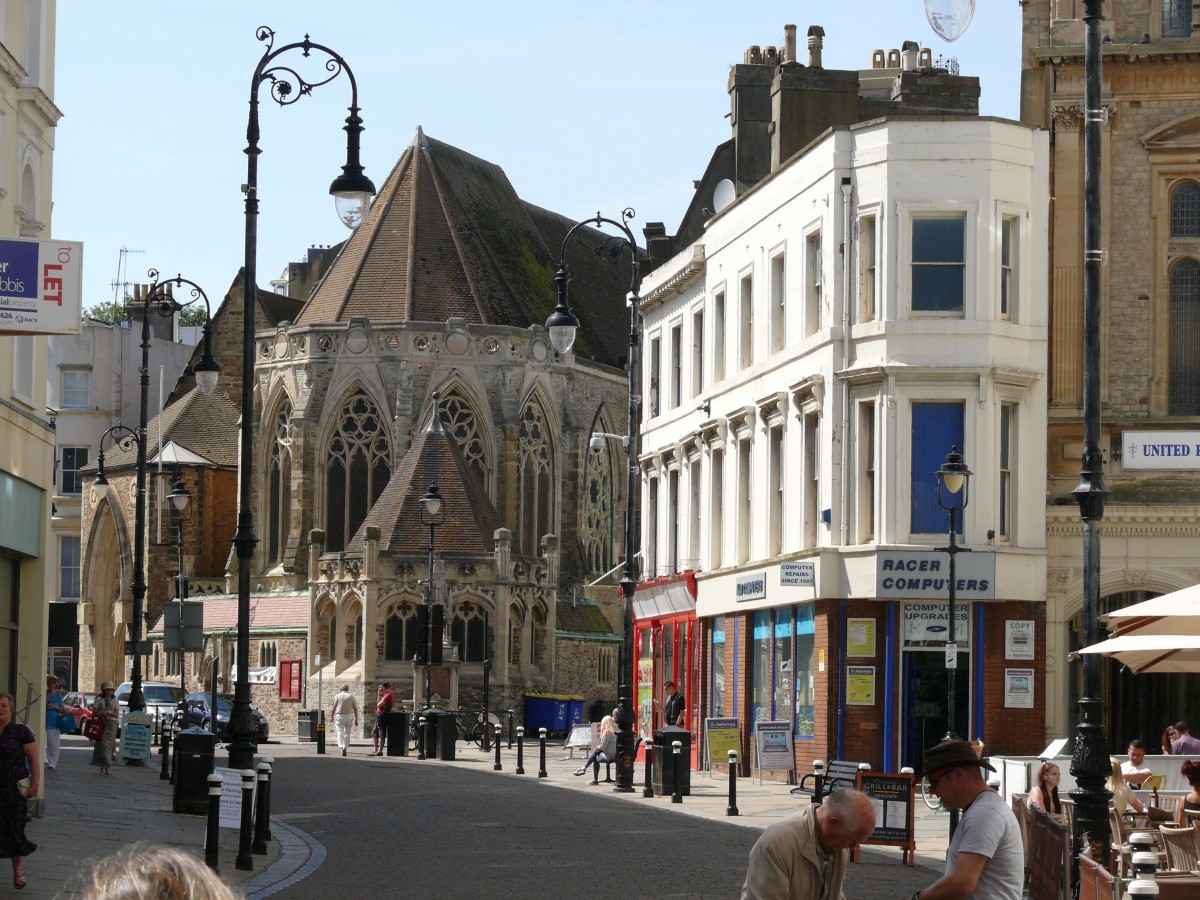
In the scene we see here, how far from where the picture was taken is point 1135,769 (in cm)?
1972

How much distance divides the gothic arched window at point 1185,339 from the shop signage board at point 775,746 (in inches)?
342

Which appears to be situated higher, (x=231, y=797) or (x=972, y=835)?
(x=972, y=835)

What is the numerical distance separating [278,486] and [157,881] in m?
63.4

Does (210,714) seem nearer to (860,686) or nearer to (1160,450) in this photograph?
(860,686)

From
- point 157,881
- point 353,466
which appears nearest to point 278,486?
point 353,466

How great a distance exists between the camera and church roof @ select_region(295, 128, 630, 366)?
224 ft

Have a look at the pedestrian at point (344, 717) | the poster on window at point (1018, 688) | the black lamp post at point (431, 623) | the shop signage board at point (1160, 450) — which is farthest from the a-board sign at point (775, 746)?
the black lamp post at point (431, 623)

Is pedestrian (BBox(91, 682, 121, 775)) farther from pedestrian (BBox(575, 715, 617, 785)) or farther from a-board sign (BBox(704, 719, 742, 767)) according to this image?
a-board sign (BBox(704, 719, 742, 767))

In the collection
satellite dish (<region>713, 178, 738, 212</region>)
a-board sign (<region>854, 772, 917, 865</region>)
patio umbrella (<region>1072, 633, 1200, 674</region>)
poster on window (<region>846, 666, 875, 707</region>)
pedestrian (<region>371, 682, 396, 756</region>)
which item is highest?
satellite dish (<region>713, 178, 738, 212</region>)

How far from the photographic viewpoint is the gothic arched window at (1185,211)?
33469 mm

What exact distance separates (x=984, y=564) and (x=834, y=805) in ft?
78.0

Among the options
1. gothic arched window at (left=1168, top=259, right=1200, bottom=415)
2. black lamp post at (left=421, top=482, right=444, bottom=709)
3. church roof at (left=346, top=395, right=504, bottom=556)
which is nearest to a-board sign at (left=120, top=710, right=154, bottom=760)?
black lamp post at (left=421, top=482, right=444, bottom=709)

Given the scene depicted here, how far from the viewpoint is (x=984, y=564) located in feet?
101

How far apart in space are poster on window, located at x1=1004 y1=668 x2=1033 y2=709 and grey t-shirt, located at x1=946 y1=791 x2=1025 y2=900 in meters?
22.9
